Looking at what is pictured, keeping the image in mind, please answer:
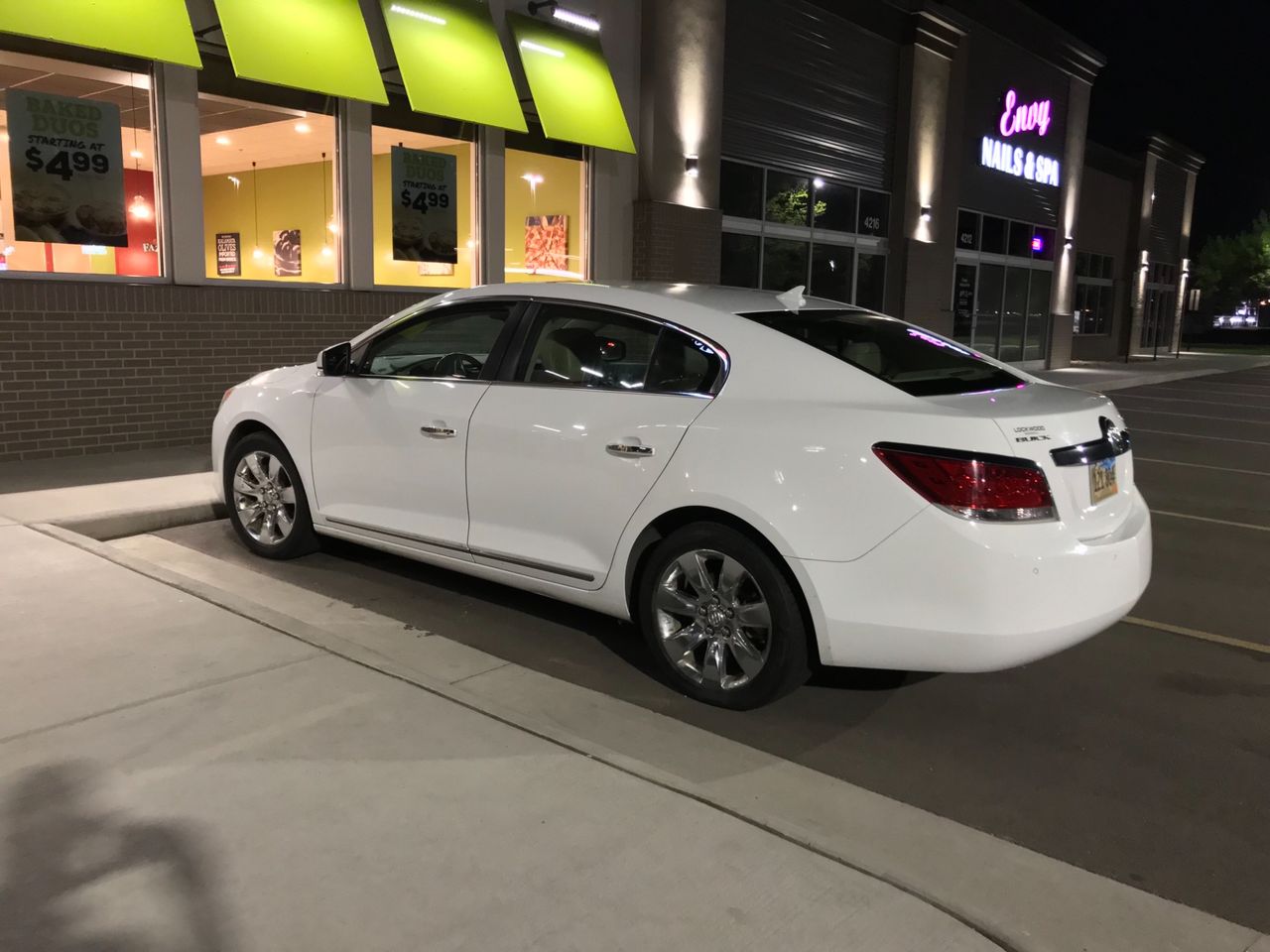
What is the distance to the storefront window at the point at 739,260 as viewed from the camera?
16984 millimetres

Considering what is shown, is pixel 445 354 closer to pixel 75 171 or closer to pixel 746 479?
pixel 746 479

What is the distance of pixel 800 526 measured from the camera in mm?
3855

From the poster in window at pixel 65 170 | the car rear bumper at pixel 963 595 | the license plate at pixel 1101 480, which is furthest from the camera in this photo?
the poster in window at pixel 65 170

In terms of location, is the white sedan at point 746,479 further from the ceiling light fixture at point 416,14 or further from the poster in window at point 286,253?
the ceiling light fixture at point 416,14

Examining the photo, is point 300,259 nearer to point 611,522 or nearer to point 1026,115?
point 611,522

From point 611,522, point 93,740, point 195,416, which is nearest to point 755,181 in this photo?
point 195,416

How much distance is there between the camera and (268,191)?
1116 cm

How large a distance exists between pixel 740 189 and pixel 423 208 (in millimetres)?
6372

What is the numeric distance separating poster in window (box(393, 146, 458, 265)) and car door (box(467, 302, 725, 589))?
25.3ft

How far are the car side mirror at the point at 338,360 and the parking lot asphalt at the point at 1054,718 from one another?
1.17m

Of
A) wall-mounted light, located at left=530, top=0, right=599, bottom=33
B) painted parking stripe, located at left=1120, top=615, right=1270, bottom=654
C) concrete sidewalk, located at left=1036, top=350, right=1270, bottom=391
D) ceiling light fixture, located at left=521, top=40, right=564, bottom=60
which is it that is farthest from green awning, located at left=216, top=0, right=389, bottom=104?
concrete sidewalk, located at left=1036, top=350, right=1270, bottom=391

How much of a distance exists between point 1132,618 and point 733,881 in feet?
12.5

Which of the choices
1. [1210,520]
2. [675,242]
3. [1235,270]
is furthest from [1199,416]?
[1235,270]

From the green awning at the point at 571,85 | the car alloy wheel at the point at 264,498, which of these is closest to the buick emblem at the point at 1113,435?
the car alloy wheel at the point at 264,498
